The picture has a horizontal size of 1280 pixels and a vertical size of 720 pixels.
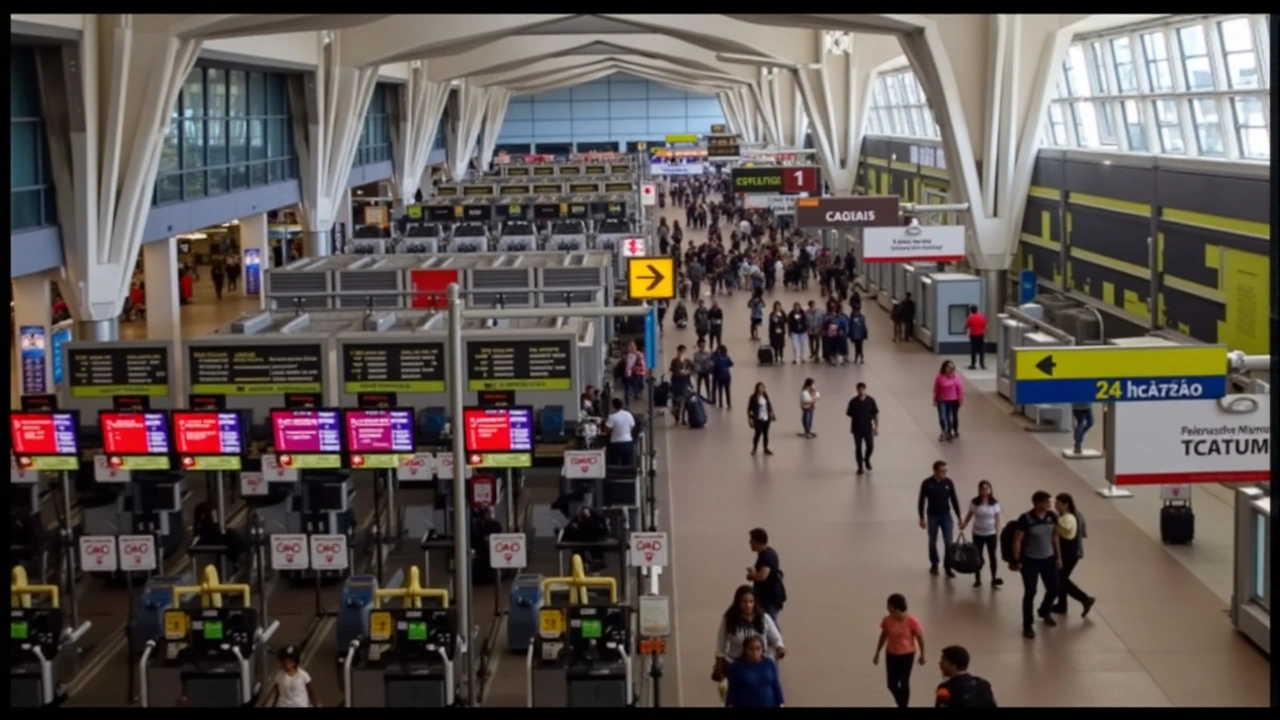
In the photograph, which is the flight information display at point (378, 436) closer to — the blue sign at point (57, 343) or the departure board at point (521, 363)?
the departure board at point (521, 363)

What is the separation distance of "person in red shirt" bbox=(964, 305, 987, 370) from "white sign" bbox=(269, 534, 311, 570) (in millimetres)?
19229

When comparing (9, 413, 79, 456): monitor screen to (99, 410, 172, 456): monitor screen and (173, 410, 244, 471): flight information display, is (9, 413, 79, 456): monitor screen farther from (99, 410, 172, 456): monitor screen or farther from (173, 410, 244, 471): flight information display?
(173, 410, 244, 471): flight information display

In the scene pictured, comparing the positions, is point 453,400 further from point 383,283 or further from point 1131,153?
point 1131,153

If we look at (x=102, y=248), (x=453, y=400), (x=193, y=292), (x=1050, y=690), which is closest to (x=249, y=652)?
(x=453, y=400)

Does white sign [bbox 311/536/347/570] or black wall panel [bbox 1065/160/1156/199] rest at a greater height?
black wall panel [bbox 1065/160/1156/199]

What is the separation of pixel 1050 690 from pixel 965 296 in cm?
2070

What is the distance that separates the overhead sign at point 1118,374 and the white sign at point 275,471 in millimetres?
7752

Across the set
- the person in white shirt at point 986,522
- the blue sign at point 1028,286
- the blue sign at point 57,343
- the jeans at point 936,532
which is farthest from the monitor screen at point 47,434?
the blue sign at point 1028,286

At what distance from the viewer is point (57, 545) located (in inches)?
661

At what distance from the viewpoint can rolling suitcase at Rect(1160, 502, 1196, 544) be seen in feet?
57.3

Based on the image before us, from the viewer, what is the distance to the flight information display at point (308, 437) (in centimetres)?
1611

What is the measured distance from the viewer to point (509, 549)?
13.9 metres

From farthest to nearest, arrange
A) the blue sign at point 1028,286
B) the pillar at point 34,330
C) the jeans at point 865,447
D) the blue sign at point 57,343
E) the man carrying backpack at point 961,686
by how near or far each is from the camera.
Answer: the blue sign at point 1028,286 → the blue sign at point 57,343 → the pillar at point 34,330 → the jeans at point 865,447 → the man carrying backpack at point 961,686

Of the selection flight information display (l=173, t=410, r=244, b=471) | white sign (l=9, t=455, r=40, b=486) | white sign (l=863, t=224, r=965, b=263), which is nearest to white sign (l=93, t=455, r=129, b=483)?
flight information display (l=173, t=410, r=244, b=471)
